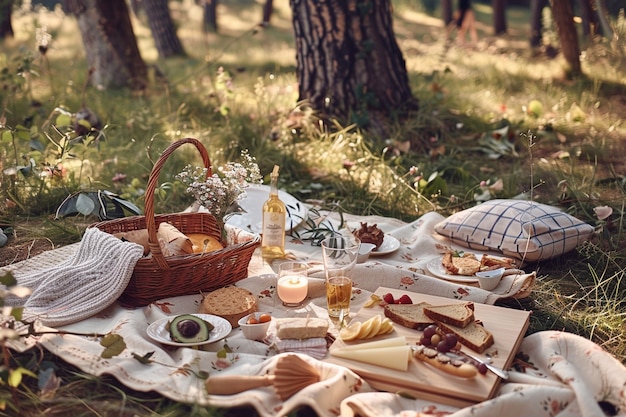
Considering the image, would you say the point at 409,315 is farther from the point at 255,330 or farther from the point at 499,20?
the point at 499,20

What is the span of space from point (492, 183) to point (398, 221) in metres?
0.95

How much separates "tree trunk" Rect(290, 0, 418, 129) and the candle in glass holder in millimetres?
2715

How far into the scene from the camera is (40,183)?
15.3 ft

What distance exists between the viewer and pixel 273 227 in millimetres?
3736

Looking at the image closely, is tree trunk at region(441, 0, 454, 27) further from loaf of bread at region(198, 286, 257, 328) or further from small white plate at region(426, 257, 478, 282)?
loaf of bread at region(198, 286, 257, 328)

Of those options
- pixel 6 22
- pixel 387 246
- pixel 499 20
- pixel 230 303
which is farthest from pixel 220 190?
pixel 499 20

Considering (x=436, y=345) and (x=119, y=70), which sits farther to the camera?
(x=119, y=70)

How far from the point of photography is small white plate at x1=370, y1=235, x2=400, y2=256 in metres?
3.87

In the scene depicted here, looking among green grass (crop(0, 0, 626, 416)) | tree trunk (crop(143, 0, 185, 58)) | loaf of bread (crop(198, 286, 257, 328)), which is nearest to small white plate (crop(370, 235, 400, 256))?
green grass (crop(0, 0, 626, 416))

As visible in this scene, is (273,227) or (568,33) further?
(568,33)

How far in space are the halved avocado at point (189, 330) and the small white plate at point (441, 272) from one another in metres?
1.19

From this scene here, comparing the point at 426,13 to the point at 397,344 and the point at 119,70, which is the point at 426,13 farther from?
the point at 397,344

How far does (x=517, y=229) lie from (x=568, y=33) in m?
3.77

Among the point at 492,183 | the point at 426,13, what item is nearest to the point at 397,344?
the point at 492,183
